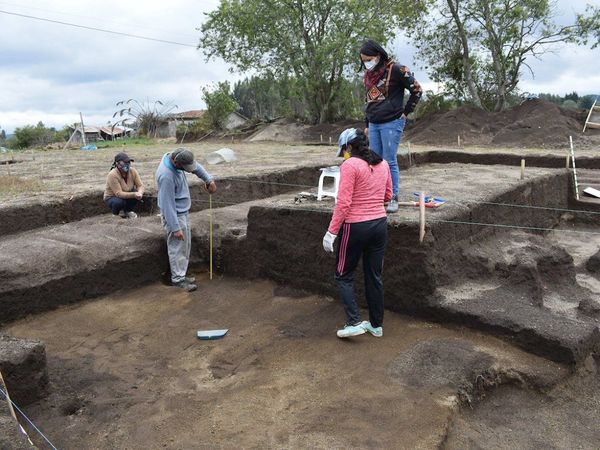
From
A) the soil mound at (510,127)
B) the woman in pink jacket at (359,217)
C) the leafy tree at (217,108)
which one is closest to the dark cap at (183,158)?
the woman in pink jacket at (359,217)

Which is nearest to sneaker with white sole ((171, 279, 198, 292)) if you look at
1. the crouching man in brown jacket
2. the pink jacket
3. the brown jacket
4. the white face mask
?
the crouching man in brown jacket

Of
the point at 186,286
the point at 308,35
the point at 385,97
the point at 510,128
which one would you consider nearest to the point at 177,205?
the point at 186,286

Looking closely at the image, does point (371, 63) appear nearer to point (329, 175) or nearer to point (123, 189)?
point (329, 175)

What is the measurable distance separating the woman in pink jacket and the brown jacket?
13.7 ft

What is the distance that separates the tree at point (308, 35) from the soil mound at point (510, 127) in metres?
5.51

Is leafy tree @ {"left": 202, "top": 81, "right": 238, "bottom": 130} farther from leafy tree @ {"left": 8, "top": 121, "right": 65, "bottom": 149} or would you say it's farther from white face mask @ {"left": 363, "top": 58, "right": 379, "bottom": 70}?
white face mask @ {"left": 363, "top": 58, "right": 379, "bottom": 70}

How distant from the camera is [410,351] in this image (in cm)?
409

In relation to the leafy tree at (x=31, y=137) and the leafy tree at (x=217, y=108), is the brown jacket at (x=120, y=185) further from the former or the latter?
the leafy tree at (x=31, y=137)

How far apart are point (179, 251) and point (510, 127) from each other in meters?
17.2

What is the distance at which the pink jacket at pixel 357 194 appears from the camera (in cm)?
396

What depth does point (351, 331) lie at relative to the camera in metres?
4.32

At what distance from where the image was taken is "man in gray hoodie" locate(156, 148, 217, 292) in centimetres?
564

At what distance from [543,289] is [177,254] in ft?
13.2

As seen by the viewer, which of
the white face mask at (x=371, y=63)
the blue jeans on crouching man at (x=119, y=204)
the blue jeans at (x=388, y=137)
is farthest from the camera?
the blue jeans on crouching man at (x=119, y=204)
